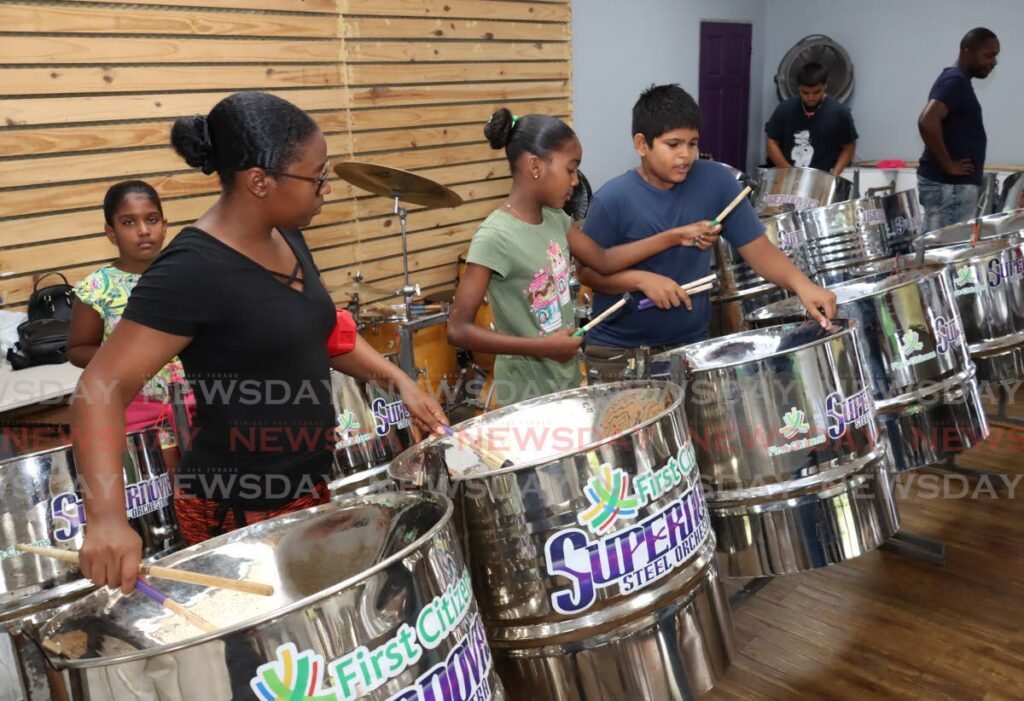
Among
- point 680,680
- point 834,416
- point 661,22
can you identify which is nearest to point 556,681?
point 680,680

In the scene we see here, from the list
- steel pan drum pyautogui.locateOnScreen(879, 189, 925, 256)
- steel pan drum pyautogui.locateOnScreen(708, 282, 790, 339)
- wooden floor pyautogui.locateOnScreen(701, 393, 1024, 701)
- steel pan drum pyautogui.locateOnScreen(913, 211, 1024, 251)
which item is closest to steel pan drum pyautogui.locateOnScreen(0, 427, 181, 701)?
wooden floor pyautogui.locateOnScreen(701, 393, 1024, 701)

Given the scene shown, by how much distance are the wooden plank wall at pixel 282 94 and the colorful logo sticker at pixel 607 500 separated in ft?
7.03

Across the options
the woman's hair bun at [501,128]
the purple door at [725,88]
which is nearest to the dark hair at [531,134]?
the woman's hair bun at [501,128]

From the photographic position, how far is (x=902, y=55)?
5.30 metres

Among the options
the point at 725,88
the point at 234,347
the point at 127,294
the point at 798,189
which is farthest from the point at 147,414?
the point at 725,88

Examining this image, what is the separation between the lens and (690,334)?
5.66ft

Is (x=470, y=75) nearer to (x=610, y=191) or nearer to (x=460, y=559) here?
(x=610, y=191)

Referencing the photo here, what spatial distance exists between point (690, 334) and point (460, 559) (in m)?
0.99

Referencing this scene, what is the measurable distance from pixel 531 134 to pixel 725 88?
4.30m

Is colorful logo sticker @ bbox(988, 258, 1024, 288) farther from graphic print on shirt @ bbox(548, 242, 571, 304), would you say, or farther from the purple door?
the purple door

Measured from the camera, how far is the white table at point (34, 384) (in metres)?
1.99

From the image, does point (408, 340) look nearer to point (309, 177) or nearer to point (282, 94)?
point (282, 94)

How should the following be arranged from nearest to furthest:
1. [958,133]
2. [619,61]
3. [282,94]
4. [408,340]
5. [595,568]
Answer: [595,568]
[408,340]
[282,94]
[958,133]
[619,61]

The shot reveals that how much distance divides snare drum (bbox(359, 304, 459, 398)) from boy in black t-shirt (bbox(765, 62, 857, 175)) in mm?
1984
